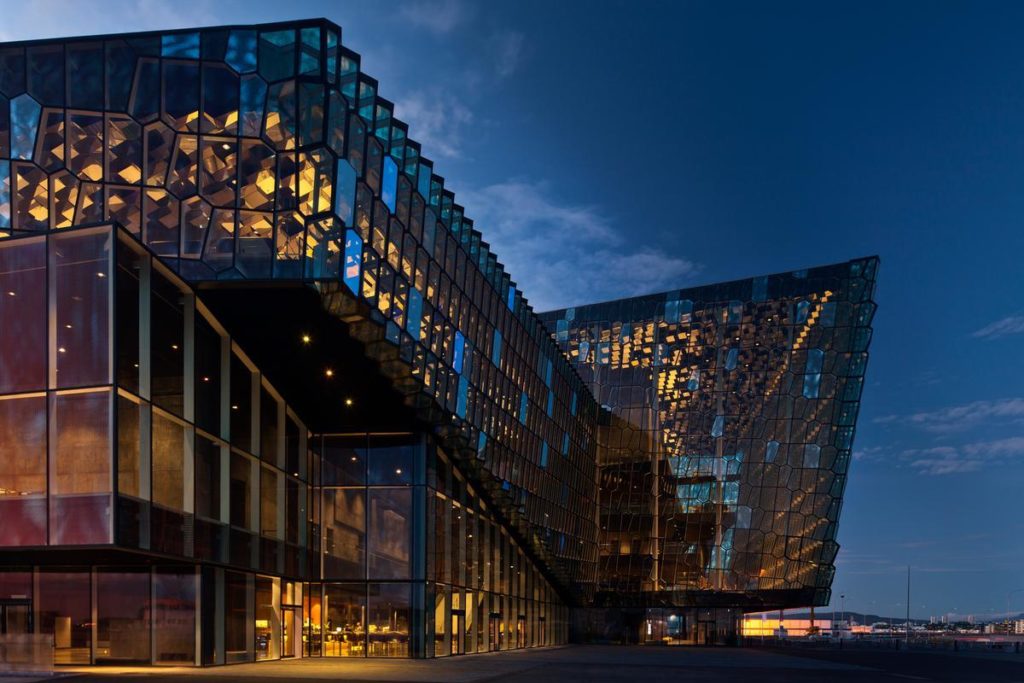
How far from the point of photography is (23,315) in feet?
74.7

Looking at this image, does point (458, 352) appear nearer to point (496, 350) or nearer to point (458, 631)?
point (496, 350)

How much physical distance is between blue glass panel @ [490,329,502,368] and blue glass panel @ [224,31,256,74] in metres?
18.6

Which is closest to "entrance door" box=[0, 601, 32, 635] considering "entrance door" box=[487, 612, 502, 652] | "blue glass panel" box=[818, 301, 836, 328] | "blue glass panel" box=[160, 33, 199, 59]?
"blue glass panel" box=[160, 33, 199, 59]

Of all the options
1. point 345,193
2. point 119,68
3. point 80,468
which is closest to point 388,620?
point 80,468

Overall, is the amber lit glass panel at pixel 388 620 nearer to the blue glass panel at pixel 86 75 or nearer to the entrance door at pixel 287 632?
the entrance door at pixel 287 632

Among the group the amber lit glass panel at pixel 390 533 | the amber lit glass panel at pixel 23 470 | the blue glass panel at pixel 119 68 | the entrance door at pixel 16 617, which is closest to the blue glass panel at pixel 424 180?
the blue glass panel at pixel 119 68

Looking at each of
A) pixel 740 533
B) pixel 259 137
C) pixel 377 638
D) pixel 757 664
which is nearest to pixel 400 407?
pixel 377 638

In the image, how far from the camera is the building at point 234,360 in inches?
888

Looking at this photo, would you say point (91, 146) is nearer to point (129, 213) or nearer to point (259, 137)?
point (129, 213)

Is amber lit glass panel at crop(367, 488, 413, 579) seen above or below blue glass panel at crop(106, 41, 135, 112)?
below

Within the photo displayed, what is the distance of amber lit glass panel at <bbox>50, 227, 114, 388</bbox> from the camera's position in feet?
72.8

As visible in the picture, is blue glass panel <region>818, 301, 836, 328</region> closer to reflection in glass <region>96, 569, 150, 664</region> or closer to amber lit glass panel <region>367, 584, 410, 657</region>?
amber lit glass panel <region>367, 584, 410, 657</region>

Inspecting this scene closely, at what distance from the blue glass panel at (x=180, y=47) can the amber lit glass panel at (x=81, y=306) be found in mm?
5590

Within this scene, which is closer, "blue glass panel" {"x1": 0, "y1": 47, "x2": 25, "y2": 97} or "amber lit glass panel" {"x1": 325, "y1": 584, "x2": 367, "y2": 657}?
"blue glass panel" {"x1": 0, "y1": 47, "x2": 25, "y2": 97}
